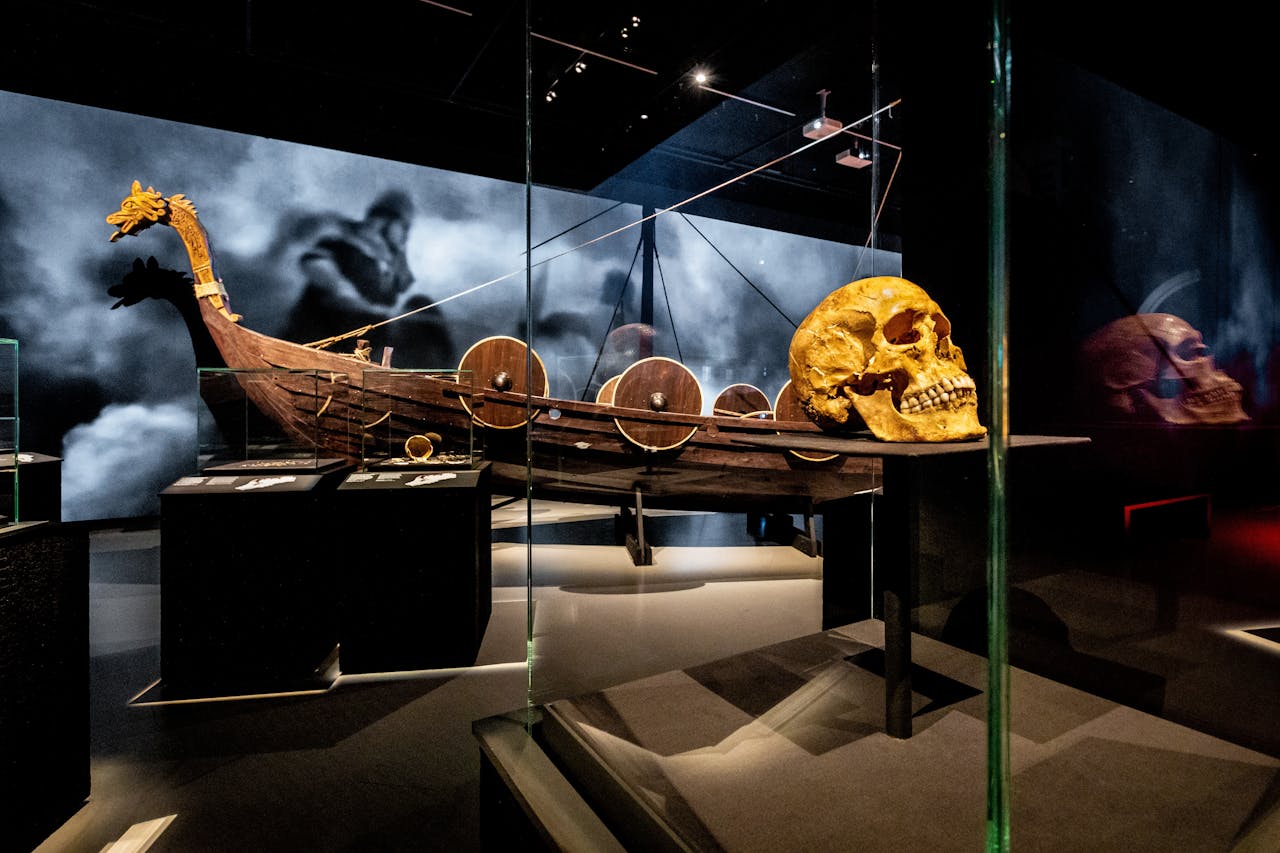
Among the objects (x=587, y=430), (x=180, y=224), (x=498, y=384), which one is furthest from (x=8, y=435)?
(x=180, y=224)

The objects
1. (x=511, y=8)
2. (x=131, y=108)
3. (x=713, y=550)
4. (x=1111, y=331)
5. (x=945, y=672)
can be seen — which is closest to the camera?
(x=1111, y=331)

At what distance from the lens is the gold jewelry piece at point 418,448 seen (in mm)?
2850

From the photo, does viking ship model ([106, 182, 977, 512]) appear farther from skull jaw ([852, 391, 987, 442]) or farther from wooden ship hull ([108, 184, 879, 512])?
skull jaw ([852, 391, 987, 442])

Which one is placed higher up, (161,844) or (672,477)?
(672,477)

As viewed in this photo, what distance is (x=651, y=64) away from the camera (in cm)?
148

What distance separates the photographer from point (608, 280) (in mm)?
1543

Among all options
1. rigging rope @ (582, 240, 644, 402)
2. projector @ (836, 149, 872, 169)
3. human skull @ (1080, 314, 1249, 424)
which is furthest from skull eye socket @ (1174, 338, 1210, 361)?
rigging rope @ (582, 240, 644, 402)

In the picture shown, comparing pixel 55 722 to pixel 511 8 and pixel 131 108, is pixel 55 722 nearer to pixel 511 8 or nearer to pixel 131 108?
pixel 511 8

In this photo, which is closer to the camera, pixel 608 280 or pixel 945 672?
pixel 945 672

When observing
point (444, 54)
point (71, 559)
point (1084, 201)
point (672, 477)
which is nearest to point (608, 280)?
point (672, 477)

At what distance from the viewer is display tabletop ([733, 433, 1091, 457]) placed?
2.62 ft

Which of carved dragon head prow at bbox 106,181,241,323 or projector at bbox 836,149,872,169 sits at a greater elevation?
carved dragon head prow at bbox 106,181,241,323

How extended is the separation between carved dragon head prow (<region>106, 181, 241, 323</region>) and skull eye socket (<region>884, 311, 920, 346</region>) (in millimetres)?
4431

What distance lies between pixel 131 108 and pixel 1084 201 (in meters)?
5.44
